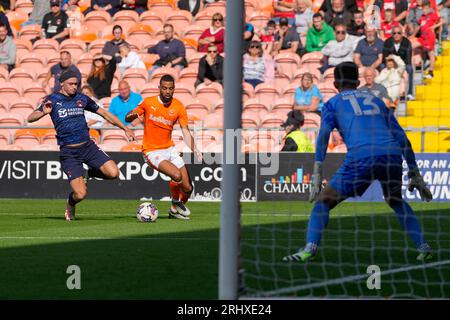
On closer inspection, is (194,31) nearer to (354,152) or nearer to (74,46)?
(74,46)

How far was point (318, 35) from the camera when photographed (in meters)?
21.4

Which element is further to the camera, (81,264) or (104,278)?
(81,264)

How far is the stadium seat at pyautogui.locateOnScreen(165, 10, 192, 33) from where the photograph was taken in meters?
24.9

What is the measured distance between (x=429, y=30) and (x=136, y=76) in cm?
661

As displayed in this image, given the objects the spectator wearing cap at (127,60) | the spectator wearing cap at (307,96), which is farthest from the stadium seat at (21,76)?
the spectator wearing cap at (307,96)

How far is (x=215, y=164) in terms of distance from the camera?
21.3m

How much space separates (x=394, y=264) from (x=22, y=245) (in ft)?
13.9

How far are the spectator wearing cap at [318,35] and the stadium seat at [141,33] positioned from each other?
16.0 feet

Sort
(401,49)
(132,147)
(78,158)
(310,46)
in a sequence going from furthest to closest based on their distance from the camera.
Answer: (132,147), (310,46), (401,49), (78,158)

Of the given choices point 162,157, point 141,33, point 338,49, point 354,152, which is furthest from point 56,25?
point 354,152
